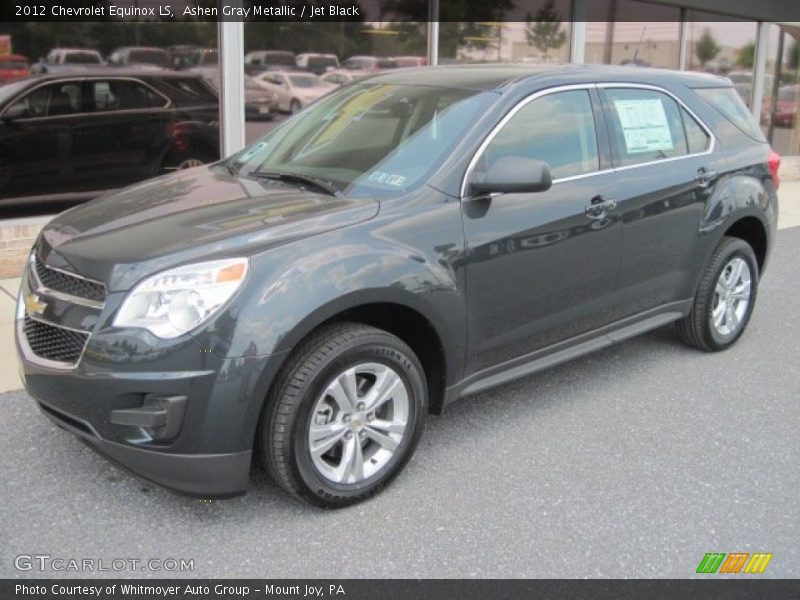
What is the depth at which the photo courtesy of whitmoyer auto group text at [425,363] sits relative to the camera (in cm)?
293

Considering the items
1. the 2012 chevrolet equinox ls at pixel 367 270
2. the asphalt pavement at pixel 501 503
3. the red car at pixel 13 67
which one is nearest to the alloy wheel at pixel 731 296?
A: the 2012 chevrolet equinox ls at pixel 367 270

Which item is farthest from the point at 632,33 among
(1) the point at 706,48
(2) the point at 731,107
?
(2) the point at 731,107

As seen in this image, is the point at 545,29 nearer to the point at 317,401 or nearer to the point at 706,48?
the point at 706,48

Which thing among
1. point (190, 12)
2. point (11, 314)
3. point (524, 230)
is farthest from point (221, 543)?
point (190, 12)

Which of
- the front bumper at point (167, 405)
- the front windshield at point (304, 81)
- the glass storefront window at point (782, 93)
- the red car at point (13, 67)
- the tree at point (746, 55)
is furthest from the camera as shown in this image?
the glass storefront window at point (782, 93)

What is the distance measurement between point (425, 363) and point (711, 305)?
91.4 inches

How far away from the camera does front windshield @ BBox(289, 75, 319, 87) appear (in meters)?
8.69

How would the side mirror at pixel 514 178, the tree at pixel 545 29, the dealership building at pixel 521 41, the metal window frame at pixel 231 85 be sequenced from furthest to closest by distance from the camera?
the tree at pixel 545 29 < the metal window frame at pixel 231 85 < the dealership building at pixel 521 41 < the side mirror at pixel 514 178

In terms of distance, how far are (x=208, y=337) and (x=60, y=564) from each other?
978 mm

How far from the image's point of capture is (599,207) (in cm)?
411

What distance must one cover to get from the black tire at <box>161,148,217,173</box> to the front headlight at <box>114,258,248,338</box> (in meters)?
5.23

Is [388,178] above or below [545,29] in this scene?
below

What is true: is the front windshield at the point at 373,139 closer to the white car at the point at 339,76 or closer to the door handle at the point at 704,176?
the door handle at the point at 704,176

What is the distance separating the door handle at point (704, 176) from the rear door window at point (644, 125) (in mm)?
143
